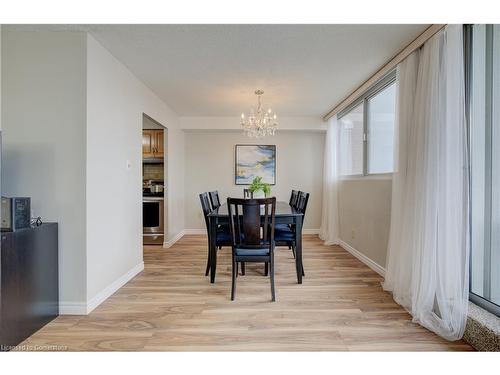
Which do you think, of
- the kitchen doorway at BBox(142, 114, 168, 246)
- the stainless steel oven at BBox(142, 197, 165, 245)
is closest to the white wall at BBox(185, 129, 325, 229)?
the kitchen doorway at BBox(142, 114, 168, 246)

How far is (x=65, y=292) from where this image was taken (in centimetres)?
214

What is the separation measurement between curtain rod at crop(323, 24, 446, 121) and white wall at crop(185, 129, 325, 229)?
1180 millimetres

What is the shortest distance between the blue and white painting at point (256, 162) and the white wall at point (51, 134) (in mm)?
3429

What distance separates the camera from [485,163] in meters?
1.81

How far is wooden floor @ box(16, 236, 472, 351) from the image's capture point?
5.71 ft

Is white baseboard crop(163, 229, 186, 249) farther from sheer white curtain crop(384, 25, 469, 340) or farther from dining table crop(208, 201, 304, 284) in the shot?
sheer white curtain crop(384, 25, 469, 340)

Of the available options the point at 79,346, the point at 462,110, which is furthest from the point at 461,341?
the point at 79,346

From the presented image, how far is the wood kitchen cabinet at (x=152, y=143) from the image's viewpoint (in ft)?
14.9

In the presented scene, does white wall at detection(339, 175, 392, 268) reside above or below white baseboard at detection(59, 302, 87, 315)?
above

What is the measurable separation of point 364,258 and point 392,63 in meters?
2.39

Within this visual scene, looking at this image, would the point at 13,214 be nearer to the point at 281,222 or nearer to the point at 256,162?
the point at 281,222

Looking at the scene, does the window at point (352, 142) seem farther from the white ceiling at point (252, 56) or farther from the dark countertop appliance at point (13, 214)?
the dark countertop appliance at point (13, 214)

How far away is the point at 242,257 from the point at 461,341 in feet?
5.64

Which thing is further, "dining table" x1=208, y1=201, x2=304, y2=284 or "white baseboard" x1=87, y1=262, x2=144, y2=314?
"dining table" x1=208, y1=201, x2=304, y2=284
